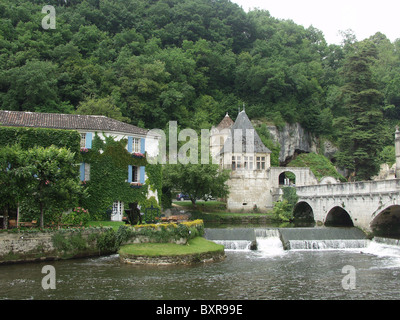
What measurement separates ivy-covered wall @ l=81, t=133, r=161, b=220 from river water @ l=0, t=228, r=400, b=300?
10578 millimetres

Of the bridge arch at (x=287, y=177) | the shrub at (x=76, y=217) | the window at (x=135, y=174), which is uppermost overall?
the bridge arch at (x=287, y=177)

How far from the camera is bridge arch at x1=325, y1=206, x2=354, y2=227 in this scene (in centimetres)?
4347

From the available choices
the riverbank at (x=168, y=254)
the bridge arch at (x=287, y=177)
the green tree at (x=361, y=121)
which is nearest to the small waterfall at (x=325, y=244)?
the riverbank at (x=168, y=254)

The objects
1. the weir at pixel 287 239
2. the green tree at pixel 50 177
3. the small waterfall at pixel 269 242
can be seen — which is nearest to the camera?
the green tree at pixel 50 177

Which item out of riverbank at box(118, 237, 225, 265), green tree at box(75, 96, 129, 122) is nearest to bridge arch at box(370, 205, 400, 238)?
riverbank at box(118, 237, 225, 265)

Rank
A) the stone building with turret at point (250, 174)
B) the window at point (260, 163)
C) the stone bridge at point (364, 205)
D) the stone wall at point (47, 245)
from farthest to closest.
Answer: the window at point (260, 163), the stone building with turret at point (250, 174), the stone bridge at point (364, 205), the stone wall at point (47, 245)

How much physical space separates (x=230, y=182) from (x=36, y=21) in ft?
153

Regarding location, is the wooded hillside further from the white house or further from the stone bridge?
the white house

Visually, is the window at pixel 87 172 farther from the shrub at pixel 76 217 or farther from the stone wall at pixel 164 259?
the stone wall at pixel 164 259

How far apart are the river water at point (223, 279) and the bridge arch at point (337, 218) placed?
15148 millimetres

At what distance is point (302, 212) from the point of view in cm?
5450

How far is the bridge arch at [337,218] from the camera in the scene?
143 feet
